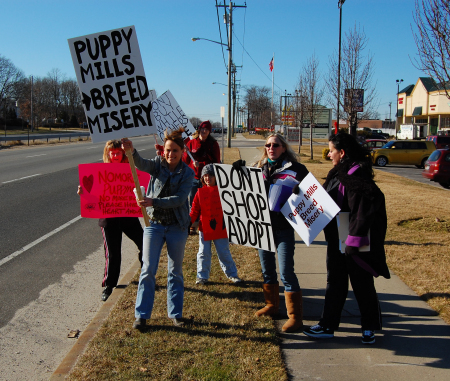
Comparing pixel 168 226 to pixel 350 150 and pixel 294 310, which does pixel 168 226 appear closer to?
pixel 294 310

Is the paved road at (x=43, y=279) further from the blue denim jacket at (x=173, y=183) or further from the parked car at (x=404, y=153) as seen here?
the parked car at (x=404, y=153)

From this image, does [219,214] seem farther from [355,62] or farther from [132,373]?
[355,62]

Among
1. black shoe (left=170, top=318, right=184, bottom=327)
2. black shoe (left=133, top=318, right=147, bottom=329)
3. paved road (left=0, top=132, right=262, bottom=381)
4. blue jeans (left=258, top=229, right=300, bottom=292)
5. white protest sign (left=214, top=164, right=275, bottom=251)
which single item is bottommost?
paved road (left=0, top=132, right=262, bottom=381)

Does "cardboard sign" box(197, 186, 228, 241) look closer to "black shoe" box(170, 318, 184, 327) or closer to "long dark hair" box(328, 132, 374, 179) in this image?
"black shoe" box(170, 318, 184, 327)

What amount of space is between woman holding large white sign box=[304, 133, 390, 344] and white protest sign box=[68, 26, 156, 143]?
1799mm

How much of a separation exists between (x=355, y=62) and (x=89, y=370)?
18571 millimetres

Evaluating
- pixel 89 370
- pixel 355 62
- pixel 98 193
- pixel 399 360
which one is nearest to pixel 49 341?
pixel 89 370

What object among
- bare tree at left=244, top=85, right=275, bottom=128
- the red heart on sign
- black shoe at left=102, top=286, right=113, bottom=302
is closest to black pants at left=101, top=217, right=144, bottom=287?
black shoe at left=102, top=286, right=113, bottom=302

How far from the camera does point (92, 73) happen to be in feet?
14.1

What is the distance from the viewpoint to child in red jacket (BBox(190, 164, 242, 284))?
542 cm

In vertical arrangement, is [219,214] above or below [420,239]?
above

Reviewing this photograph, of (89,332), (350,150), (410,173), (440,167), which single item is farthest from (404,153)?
(89,332)

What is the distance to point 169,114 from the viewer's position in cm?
855

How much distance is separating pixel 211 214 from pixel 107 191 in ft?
4.20
